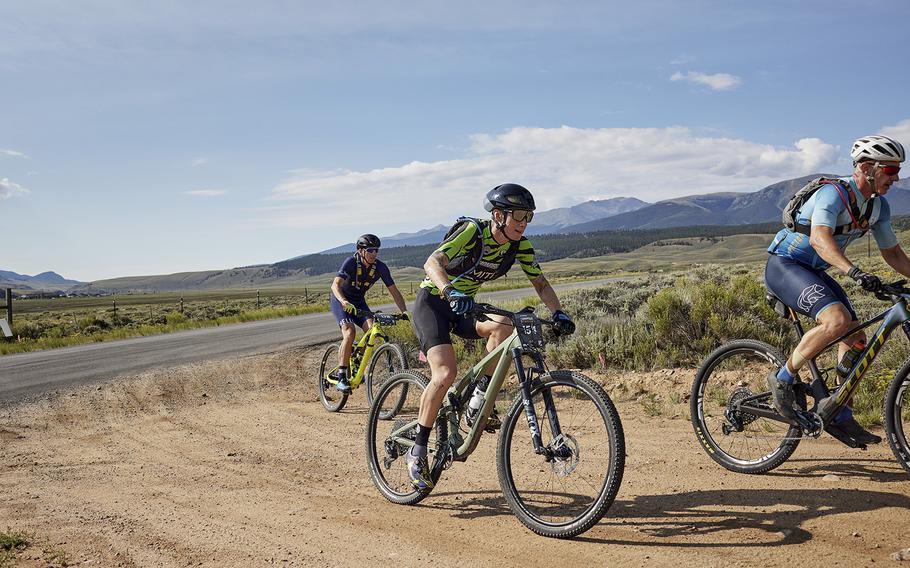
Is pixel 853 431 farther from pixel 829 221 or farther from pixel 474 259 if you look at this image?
pixel 474 259

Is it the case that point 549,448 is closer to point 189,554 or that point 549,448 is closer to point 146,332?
point 189,554

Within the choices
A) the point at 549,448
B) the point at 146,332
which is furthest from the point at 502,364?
the point at 146,332

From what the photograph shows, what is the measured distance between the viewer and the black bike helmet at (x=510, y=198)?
194 inches

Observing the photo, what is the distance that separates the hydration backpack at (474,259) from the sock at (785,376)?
231 centimetres

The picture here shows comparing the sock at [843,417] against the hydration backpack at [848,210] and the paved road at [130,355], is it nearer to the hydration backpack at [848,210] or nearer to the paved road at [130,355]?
the hydration backpack at [848,210]

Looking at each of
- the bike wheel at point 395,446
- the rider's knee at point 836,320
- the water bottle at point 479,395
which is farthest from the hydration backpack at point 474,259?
the rider's knee at point 836,320

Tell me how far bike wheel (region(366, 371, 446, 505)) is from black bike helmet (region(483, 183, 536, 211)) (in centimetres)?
161

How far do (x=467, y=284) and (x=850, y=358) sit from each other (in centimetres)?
303

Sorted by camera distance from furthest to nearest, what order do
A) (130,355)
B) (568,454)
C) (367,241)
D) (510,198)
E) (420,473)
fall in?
(130,355), (367,241), (420,473), (510,198), (568,454)

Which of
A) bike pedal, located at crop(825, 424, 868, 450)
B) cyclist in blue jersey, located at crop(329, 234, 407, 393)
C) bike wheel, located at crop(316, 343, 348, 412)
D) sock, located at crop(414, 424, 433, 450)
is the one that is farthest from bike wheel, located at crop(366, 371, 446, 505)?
bike wheel, located at crop(316, 343, 348, 412)

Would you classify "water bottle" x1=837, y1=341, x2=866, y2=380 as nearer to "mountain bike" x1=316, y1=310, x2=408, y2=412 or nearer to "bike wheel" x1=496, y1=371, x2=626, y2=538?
"bike wheel" x1=496, y1=371, x2=626, y2=538

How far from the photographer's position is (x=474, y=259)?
5312 millimetres

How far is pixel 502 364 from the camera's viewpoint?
15.8 ft

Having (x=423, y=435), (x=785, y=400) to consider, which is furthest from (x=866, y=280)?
(x=423, y=435)
